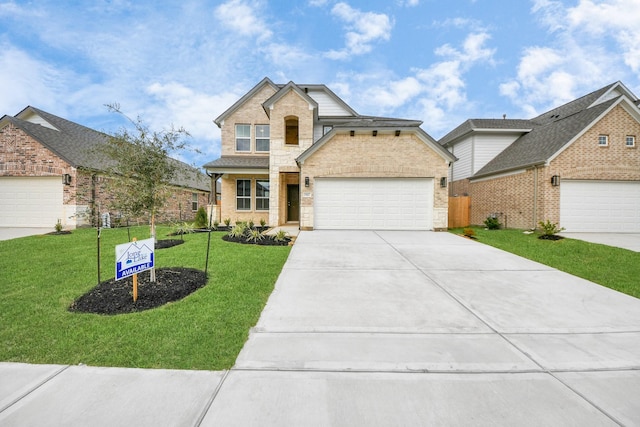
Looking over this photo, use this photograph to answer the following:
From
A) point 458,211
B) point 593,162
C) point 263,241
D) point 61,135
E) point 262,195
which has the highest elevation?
point 61,135

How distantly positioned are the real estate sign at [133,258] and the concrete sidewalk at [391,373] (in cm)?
133

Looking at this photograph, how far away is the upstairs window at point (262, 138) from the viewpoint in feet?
52.2

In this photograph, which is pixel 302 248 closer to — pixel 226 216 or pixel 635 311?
pixel 635 311

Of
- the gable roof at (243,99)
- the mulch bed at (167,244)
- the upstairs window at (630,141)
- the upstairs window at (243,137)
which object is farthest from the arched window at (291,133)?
the upstairs window at (630,141)

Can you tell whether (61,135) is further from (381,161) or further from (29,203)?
(381,161)

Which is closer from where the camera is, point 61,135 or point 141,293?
point 141,293

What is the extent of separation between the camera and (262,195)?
15.5m

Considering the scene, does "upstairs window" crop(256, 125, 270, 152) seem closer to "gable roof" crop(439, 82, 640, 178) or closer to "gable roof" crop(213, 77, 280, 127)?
"gable roof" crop(213, 77, 280, 127)

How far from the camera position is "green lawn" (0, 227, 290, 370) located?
8.40ft

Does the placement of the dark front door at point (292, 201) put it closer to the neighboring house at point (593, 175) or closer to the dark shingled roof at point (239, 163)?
the dark shingled roof at point (239, 163)

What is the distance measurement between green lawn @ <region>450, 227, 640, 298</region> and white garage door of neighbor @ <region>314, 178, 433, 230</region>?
2801mm

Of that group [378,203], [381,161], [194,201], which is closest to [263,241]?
[378,203]

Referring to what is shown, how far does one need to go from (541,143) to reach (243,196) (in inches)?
647

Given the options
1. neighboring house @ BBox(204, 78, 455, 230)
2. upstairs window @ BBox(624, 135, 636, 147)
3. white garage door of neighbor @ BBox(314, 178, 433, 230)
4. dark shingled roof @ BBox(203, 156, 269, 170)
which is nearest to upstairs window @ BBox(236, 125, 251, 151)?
dark shingled roof @ BBox(203, 156, 269, 170)
